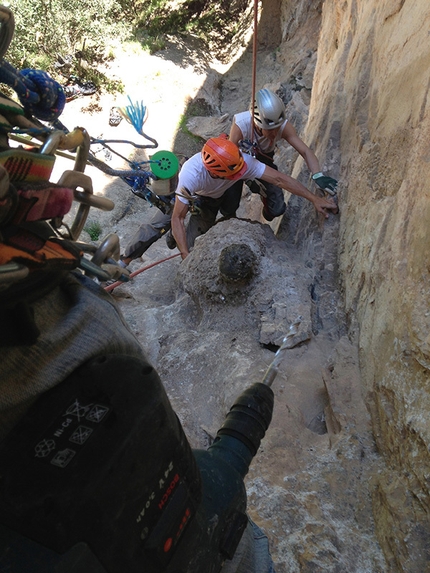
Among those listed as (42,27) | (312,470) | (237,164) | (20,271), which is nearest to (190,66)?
(42,27)

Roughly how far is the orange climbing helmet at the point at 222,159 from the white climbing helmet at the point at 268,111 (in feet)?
2.08

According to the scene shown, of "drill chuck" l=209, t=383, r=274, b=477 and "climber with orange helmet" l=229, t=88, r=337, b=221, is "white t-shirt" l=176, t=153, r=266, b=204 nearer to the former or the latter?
"climber with orange helmet" l=229, t=88, r=337, b=221

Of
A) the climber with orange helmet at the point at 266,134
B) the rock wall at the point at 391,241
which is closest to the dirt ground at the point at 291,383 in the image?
the rock wall at the point at 391,241

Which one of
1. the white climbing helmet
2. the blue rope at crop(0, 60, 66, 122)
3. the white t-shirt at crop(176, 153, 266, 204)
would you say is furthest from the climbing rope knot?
the white climbing helmet

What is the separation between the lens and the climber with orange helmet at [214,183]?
3658 millimetres

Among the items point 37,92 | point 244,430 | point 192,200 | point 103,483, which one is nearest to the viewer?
point 103,483

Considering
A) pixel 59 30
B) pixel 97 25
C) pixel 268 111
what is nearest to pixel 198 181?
pixel 268 111

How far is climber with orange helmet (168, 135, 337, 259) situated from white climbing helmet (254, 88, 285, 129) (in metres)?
0.44

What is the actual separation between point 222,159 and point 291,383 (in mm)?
1924

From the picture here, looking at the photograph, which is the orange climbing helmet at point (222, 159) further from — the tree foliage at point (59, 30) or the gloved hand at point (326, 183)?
the tree foliage at point (59, 30)

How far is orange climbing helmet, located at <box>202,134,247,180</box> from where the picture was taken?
3646mm

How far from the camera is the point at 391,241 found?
2188 mm

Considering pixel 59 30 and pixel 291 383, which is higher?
pixel 59 30

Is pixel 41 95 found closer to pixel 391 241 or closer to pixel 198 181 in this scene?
pixel 391 241
